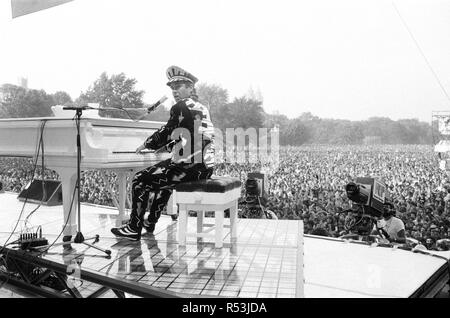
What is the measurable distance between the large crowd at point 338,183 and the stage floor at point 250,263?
1.66m

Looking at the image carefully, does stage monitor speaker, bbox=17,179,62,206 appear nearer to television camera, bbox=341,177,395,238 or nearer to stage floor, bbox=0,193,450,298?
stage floor, bbox=0,193,450,298

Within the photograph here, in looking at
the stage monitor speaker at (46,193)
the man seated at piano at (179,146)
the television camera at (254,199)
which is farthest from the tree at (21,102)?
the man seated at piano at (179,146)

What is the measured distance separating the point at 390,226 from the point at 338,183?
4.64 m

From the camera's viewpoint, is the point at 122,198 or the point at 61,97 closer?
the point at 122,198

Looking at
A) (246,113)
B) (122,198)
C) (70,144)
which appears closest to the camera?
(70,144)

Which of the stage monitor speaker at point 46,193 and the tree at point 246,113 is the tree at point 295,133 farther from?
the stage monitor speaker at point 46,193

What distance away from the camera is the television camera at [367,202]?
3955 millimetres

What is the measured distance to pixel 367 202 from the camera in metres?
3.97

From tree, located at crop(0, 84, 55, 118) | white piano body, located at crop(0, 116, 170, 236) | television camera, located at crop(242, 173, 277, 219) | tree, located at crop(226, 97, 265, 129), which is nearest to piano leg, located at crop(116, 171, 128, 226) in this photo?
white piano body, located at crop(0, 116, 170, 236)

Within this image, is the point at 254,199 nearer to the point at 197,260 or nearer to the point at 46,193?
the point at 197,260

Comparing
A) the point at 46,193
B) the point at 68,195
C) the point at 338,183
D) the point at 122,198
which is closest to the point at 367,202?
the point at 122,198
